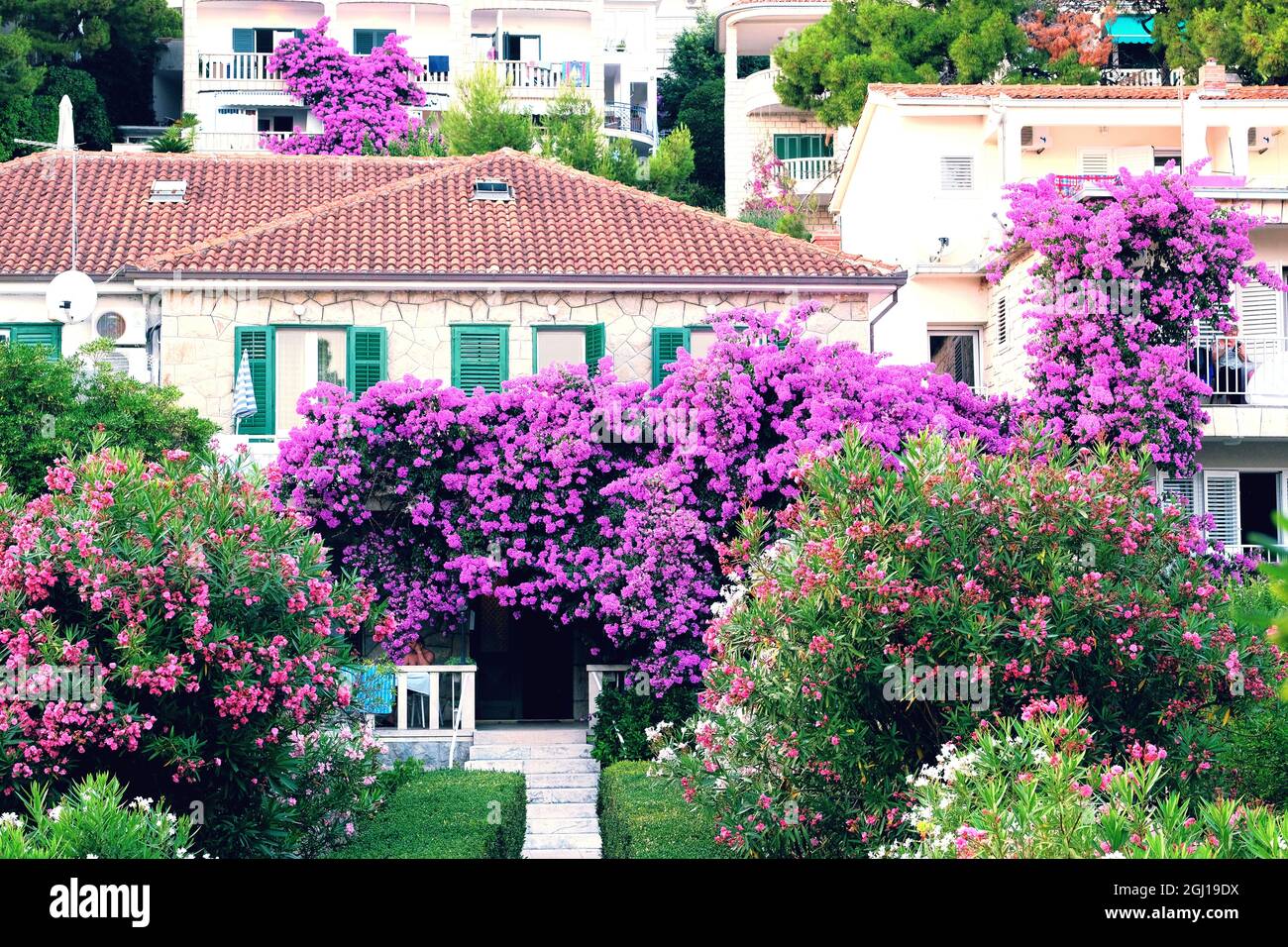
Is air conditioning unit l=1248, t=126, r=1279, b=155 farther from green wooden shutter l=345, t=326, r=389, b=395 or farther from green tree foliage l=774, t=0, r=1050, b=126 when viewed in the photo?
green wooden shutter l=345, t=326, r=389, b=395

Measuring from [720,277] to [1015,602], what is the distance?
13.9 m

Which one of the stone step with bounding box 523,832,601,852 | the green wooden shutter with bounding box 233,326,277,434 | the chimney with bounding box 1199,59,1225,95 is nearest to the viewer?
the stone step with bounding box 523,832,601,852

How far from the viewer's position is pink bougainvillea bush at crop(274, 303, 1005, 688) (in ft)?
76.9

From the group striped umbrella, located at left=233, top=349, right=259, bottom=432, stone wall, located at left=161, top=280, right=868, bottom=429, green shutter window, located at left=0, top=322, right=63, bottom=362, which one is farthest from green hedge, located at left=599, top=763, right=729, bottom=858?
green shutter window, located at left=0, top=322, right=63, bottom=362

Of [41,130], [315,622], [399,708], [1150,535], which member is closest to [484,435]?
[399,708]

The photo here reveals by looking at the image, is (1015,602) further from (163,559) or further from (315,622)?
(163,559)

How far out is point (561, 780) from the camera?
72.6ft

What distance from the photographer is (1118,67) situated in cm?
4834

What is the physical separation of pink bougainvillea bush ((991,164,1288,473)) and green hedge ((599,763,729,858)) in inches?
376

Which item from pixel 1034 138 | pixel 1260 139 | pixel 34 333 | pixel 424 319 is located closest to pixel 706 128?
pixel 1034 138

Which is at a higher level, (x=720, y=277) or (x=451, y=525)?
(x=720, y=277)
